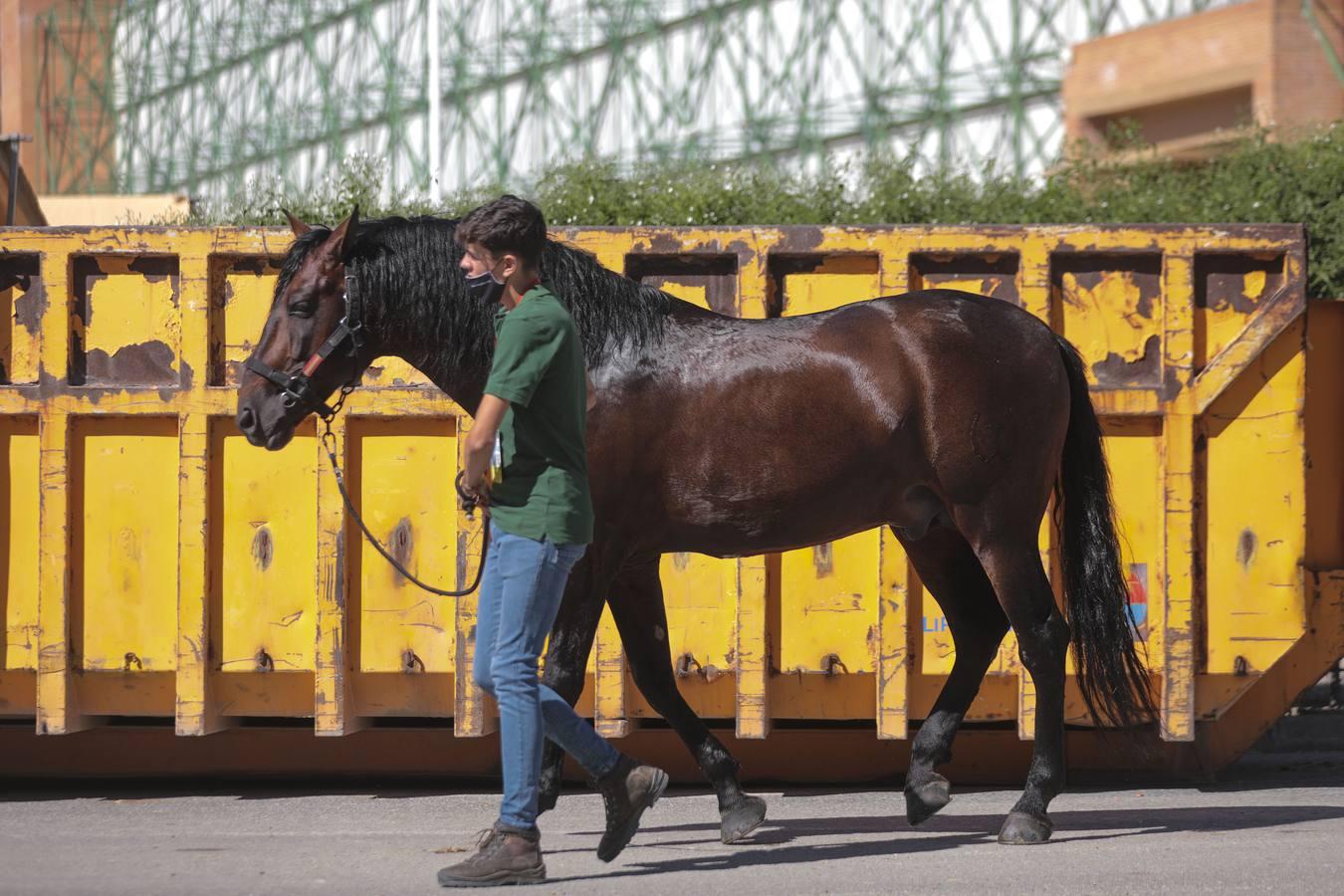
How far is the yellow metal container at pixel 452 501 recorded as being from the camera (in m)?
6.52

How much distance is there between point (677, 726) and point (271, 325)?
1.96 metres

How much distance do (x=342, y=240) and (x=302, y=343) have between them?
1.19 feet

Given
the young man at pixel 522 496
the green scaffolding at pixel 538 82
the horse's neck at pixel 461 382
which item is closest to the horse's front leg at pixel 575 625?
the young man at pixel 522 496

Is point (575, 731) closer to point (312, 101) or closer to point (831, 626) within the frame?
point (831, 626)

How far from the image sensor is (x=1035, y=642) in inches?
229

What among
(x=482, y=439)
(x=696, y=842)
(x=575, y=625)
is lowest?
(x=696, y=842)

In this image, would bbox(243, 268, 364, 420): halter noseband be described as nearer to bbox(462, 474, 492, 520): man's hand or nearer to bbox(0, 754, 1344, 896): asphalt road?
bbox(462, 474, 492, 520): man's hand

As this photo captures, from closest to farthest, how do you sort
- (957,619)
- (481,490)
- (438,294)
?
(481,490), (438,294), (957,619)

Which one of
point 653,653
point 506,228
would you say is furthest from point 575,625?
point 506,228

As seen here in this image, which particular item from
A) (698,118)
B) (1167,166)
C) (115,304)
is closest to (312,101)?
(698,118)

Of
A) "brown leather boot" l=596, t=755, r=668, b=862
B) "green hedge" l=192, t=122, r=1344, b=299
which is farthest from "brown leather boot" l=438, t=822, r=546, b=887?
"green hedge" l=192, t=122, r=1344, b=299

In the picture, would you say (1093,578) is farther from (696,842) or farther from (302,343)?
(302,343)

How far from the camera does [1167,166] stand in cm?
1664

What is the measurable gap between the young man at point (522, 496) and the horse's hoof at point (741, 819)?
3.13ft
